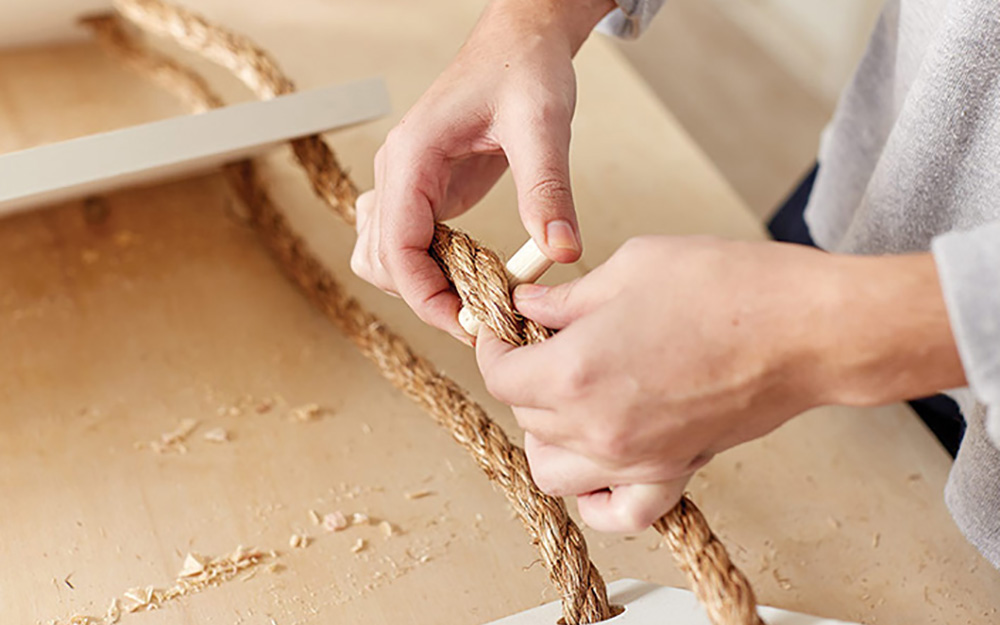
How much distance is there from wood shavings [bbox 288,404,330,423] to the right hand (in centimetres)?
12

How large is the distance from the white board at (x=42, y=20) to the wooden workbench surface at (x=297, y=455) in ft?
0.26

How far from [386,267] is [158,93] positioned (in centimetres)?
Answer: 49

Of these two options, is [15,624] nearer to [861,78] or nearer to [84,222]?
[84,222]

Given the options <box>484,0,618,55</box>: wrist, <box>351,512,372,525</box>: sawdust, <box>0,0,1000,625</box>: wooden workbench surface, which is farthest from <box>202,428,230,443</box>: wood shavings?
<box>484,0,618,55</box>: wrist

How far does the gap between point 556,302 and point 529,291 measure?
34 millimetres

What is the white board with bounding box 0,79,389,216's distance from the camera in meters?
0.65

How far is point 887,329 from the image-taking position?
0.43m

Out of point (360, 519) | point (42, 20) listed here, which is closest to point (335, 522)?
point (360, 519)

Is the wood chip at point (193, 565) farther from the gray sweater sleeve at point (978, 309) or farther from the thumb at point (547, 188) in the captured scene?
the gray sweater sleeve at point (978, 309)

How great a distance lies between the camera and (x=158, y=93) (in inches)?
38.5

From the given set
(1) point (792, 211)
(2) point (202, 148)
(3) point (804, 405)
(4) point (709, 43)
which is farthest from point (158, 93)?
(4) point (709, 43)

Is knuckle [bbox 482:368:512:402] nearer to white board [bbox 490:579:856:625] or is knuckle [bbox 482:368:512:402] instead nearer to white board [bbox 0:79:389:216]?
white board [bbox 490:579:856:625]

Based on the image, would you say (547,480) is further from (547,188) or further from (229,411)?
(229,411)

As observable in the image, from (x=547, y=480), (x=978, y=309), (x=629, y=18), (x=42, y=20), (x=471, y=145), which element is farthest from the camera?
(x=42, y=20)
